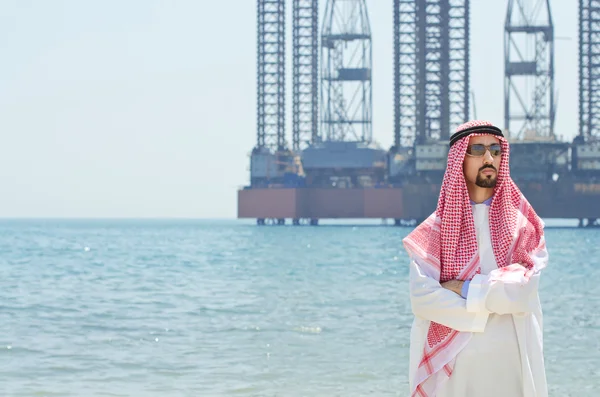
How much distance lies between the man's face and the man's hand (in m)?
0.32

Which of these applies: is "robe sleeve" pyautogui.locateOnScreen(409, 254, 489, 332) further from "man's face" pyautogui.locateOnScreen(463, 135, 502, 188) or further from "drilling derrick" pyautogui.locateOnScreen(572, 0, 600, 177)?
"drilling derrick" pyautogui.locateOnScreen(572, 0, 600, 177)

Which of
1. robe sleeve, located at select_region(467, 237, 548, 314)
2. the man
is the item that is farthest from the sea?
robe sleeve, located at select_region(467, 237, 548, 314)

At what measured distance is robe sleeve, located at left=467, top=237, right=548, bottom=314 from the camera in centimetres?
371

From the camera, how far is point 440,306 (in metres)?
3.81

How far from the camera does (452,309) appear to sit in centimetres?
379

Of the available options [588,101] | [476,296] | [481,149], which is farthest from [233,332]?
[588,101]

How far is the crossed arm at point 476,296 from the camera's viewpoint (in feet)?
12.2

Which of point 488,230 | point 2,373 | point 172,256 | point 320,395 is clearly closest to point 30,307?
point 2,373

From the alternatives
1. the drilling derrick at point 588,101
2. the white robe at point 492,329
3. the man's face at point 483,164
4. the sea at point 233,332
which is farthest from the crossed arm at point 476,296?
the drilling derrick at point 588,101

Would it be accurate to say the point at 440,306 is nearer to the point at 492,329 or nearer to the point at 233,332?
the point at 492,329

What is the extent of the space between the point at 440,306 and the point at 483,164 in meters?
0.47

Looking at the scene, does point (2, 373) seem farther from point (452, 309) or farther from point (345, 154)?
point (345, 154)

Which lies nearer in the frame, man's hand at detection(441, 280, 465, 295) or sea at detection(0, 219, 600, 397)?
man's hand at detection(441, 280, 465, 295)

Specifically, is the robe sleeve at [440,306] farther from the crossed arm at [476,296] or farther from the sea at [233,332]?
the sea at [233,332]
